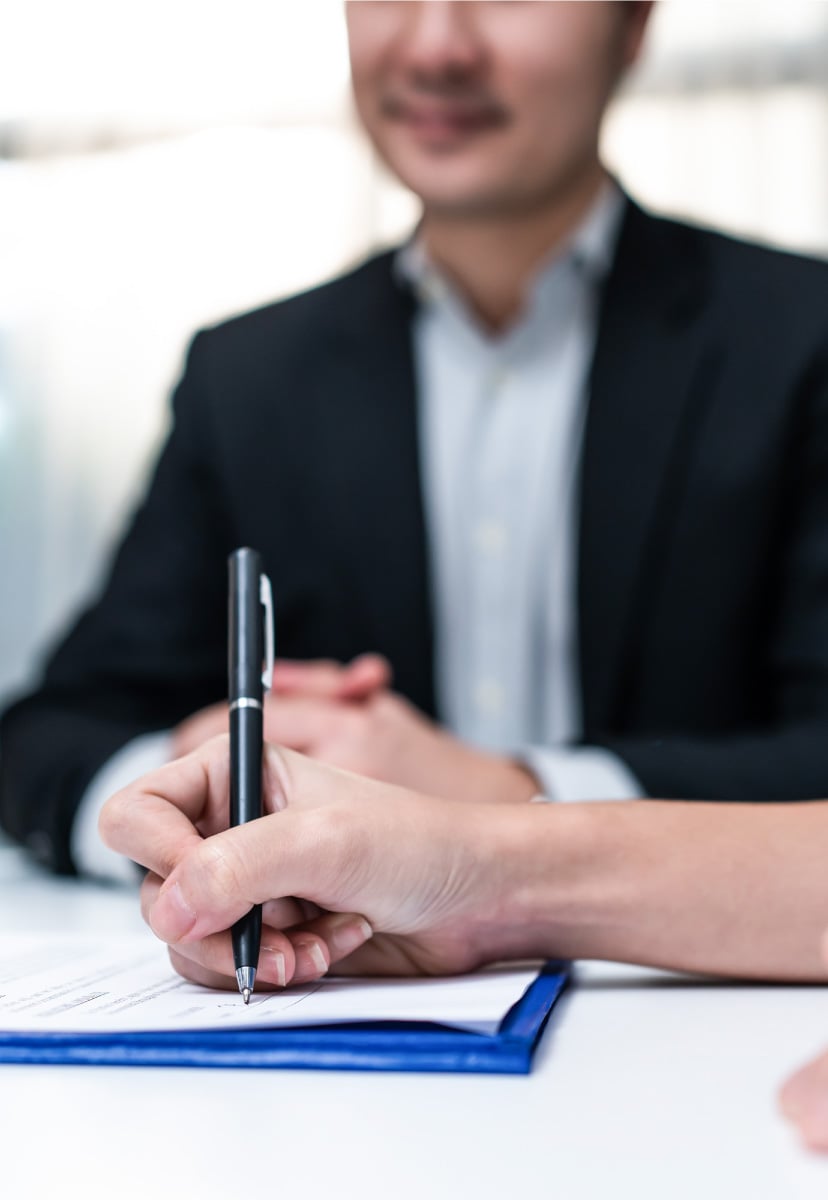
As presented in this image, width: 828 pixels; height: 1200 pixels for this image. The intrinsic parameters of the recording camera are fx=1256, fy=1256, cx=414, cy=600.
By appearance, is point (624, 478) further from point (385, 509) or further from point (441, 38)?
point (441, 38)

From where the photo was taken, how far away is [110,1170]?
1.31 ft

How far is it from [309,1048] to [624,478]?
96 centimetres

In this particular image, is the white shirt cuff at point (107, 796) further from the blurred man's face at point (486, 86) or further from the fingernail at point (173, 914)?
the blurred man's face at point (486, 86)

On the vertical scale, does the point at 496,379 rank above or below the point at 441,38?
below

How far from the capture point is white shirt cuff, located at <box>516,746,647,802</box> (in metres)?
0.93

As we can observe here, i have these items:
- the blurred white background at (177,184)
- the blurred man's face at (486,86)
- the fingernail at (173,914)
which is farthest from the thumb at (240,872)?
the blurred white background at (177,184)

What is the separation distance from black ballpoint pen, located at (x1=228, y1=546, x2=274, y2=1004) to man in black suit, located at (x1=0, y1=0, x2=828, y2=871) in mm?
608

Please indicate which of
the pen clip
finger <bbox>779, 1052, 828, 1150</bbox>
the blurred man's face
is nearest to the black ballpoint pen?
the pen clip

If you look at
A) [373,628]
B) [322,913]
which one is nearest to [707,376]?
[373,628]

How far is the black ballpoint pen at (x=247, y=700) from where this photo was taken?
553mm

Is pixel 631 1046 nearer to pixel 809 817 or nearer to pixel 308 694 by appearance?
pixel 809 817

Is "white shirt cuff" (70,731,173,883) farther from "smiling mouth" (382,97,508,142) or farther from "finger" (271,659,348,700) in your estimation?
"smiling mouth" (382,97,508,142)

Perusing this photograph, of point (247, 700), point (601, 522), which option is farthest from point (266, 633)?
point (601, 522)

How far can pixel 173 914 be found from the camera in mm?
541
